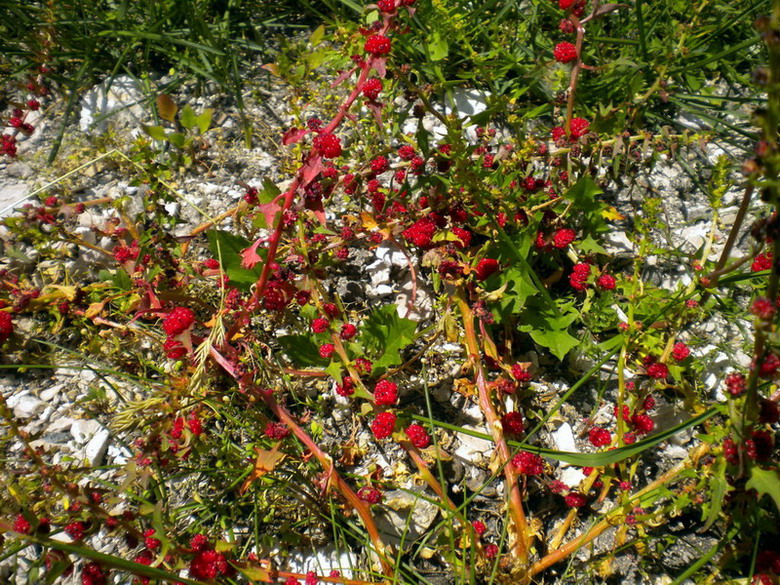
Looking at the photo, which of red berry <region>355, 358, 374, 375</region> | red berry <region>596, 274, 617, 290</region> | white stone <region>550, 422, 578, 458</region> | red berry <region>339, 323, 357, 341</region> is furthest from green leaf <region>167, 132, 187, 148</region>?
white stone <region>550, 422, 578, 458</region>

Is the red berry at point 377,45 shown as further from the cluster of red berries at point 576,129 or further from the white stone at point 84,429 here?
the white stone at point 84,429

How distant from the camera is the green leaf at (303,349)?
2146mm

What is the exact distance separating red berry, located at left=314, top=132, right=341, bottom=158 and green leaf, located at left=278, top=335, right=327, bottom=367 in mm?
744

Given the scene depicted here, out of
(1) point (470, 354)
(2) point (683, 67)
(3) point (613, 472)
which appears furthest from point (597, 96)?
(3) point (613, 472)

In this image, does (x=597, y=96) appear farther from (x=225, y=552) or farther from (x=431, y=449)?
Result: (x=225, y=552)

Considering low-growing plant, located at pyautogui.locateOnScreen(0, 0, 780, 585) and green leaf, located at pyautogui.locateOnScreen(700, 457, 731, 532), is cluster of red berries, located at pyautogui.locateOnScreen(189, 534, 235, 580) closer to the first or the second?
low-growing plant, located at pyautogui.locateOnScreen(0, 0, 780, 585)

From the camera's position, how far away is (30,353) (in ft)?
7.80

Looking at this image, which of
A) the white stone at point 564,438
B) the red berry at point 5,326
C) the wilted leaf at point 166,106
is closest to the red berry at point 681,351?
the white stone at point 564,438

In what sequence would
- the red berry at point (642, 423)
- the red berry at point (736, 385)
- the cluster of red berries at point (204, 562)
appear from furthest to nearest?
the red berry at point (642, 423), the cluster of red berries at point (204, 562), the red berry at point (736, 385)

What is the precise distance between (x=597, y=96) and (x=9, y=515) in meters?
2.93

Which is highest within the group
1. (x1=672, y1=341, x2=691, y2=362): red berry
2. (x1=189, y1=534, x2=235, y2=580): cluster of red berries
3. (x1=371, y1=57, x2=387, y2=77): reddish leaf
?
(x1=371, y1=57, x2=387, y2=77): reddish leaf

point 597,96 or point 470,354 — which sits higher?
point 597,96

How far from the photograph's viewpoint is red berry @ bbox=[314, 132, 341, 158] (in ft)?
5.74

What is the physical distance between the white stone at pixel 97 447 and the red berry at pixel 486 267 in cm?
164
